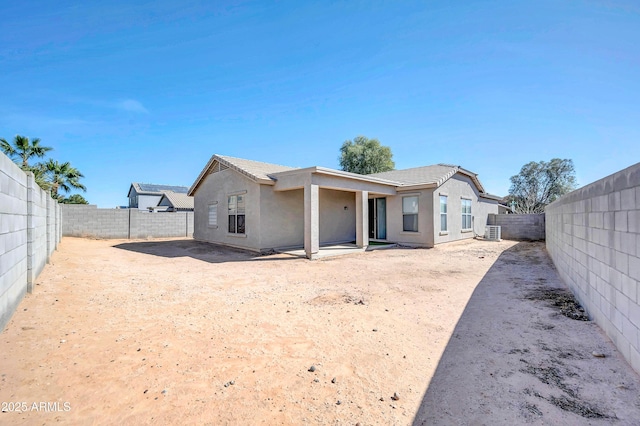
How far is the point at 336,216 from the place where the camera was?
49.9ft

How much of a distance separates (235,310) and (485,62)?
11171mm

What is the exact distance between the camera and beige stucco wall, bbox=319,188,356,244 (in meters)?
14.5

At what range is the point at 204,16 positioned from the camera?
9320 mm

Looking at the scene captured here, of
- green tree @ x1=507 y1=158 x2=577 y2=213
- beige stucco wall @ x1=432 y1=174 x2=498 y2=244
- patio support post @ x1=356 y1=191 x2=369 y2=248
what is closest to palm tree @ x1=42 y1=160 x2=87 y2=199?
patio support post @ x1=356 y1=191 x2=369 y2=248

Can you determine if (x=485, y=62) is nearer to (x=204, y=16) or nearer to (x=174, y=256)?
(x=204, y=16)

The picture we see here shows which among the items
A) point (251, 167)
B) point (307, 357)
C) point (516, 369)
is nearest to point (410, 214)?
point (251, 167)

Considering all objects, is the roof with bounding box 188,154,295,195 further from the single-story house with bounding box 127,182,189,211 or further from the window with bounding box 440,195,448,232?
the single-story house with bounding box 127,182,189,211

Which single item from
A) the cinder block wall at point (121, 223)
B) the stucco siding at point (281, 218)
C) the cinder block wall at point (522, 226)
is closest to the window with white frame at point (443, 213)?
the cinder block wall at point (522, 226)

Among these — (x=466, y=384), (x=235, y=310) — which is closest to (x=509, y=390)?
(x=466, y=384)

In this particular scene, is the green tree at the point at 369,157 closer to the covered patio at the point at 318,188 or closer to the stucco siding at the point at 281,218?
the covered patio at the point at 318,188

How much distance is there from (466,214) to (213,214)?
618 inches

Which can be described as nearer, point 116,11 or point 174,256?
point 116,11

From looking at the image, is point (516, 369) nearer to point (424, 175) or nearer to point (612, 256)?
point (612, 256)

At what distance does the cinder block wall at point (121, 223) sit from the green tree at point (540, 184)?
118 feet
